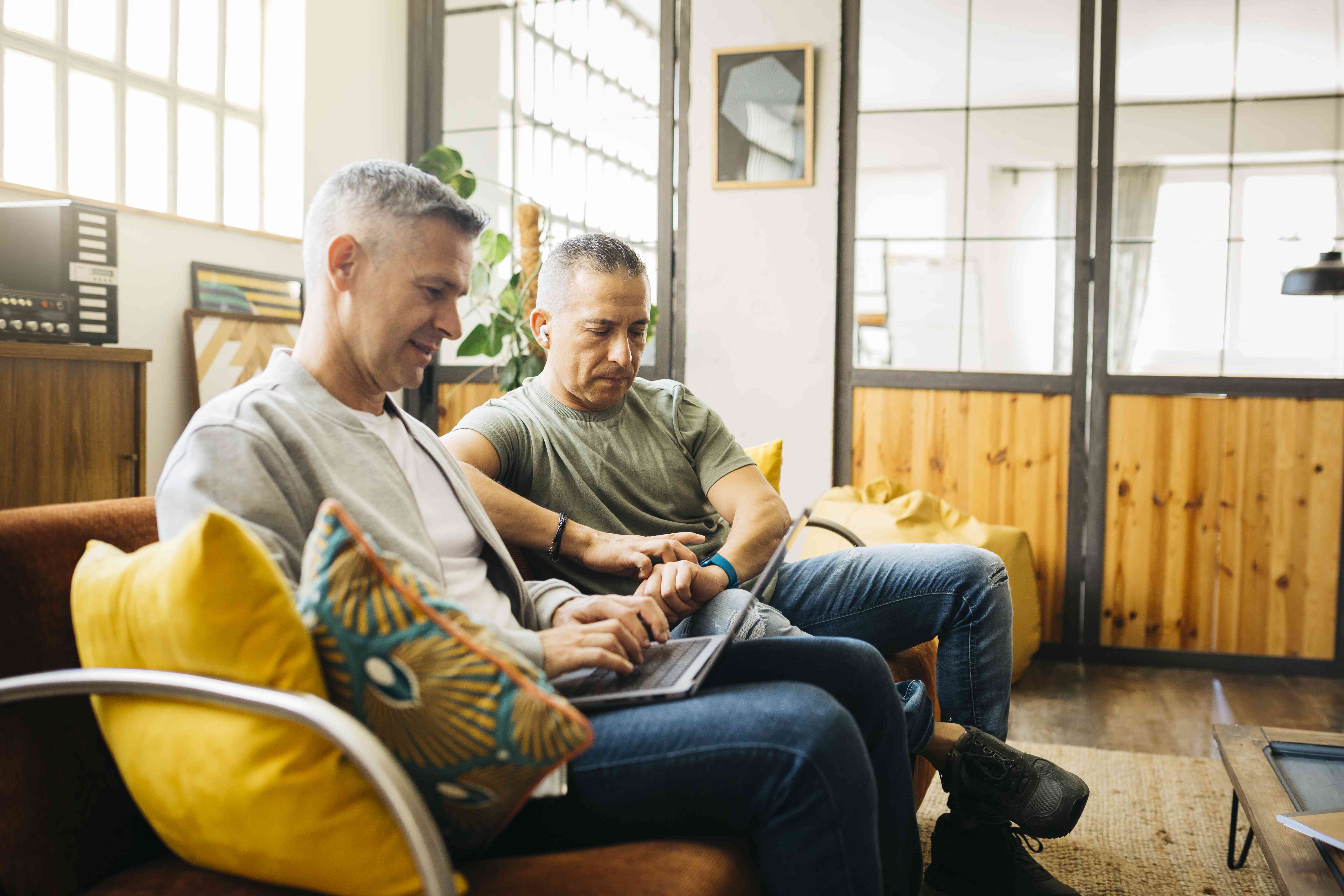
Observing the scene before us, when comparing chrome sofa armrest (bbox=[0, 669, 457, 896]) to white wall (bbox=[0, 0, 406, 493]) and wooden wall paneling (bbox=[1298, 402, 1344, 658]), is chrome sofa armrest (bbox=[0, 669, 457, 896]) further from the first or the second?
wooden wall paneling (bbox=[1298, 402, 1344, 658])

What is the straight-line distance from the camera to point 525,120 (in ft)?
13.9

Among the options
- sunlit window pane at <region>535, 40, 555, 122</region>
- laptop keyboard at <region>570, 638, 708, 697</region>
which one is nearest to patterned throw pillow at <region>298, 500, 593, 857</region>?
laptop keyboard at <region>570, 638, 708, 697</region>

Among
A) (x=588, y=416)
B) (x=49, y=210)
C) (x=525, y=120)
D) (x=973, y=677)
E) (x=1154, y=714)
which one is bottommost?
(x=1154, y=714)

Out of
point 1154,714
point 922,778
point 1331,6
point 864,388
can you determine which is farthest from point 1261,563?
point 922,778

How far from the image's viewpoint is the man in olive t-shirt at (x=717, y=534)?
1649 millimetres

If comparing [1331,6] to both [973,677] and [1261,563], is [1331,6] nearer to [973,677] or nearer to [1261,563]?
[1261,563]

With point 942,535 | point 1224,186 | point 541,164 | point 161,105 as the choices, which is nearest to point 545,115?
point 541,164

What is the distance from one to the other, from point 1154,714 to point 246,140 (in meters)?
3.67

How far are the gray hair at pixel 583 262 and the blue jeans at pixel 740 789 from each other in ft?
2.96

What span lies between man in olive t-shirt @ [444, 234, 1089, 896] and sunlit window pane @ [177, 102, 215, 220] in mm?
2180

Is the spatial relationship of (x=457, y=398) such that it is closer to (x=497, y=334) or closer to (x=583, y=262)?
(x=497, y=334)

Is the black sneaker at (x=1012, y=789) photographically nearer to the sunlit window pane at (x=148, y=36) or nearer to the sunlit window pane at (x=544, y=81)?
the sunlit window pane at (x=148, y=36)

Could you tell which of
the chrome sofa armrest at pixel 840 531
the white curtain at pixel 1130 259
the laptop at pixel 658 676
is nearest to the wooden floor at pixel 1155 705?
the chrome sofa armrest at pixel 840 531

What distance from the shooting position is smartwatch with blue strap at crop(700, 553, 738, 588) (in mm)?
1695
